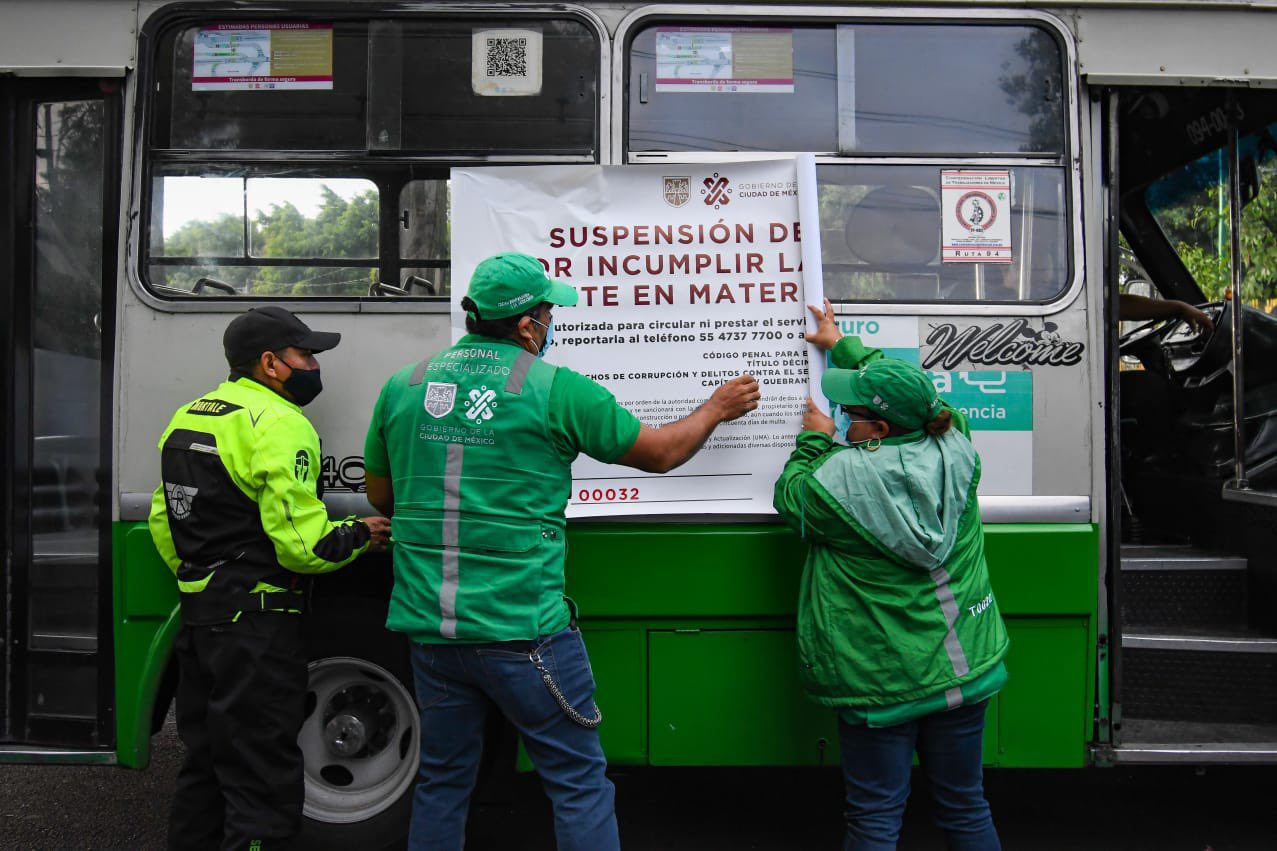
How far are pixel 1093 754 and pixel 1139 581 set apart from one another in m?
0.77

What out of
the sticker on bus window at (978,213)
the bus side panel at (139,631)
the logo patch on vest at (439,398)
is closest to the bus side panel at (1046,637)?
the sticker on bus window at (978,213)

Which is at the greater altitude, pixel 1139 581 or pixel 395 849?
pixel 1139 581

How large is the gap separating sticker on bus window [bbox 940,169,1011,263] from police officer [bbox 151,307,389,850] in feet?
6.90

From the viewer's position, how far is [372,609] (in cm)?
335

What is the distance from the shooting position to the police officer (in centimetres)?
283

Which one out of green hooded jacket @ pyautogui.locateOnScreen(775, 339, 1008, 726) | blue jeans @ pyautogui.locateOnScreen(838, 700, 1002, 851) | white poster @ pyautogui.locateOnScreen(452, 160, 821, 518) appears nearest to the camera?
green hooded jacket @ pyautogui.locateOnScreen(775, 339, 1008, 726)

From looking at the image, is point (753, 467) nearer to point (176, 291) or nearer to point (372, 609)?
point (372, 609)

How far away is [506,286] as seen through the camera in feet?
8.21

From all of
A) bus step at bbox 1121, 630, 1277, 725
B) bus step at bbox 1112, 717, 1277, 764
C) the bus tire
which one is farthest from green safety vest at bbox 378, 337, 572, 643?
bus step at bbox 1121, 630, 1277, 725

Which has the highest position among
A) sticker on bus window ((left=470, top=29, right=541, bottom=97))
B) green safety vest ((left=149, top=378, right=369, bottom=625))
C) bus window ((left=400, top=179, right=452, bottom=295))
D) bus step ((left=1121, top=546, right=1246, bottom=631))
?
sticker on bus window ((left=470, top=29, right=541, bottom=97))

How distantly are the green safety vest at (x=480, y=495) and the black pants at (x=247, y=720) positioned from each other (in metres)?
0.58

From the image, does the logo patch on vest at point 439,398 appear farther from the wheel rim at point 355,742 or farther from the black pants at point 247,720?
the wheel rim at point 355,742

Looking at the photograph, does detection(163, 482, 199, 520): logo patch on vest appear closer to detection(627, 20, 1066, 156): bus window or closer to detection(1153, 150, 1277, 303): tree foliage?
detection(627, 20, 1066, 156): bus window

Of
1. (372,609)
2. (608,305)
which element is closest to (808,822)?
(372,609)
